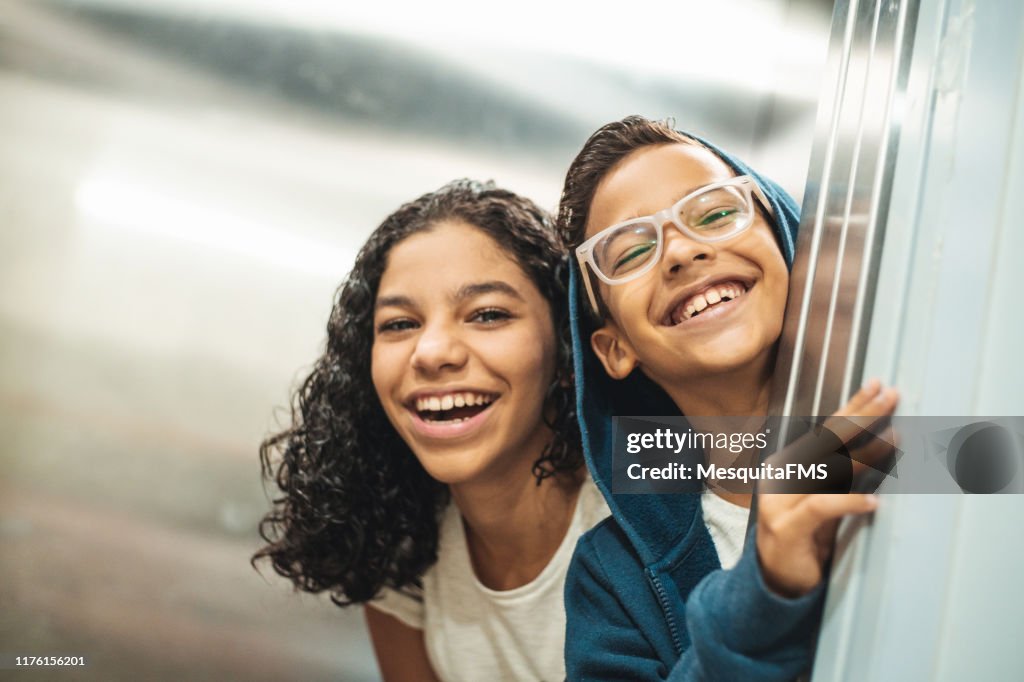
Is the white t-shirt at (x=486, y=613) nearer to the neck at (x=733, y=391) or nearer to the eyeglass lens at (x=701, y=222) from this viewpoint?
the neck at (x=733, y=391)

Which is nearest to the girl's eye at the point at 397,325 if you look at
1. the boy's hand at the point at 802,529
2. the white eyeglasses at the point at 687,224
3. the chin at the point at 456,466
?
the chin at the point at 456,466

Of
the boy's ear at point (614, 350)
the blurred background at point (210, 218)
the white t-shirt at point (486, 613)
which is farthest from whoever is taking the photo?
the blurred background at point (210, 218)

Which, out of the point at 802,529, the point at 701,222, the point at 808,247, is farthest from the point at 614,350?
the point at 802,529

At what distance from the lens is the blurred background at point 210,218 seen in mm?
1166

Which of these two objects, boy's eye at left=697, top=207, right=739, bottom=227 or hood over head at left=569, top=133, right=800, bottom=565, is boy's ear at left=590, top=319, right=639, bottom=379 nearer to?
hood over head at left=569, top=133, right=800, bottom=565

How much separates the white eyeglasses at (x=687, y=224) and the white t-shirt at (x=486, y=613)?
0.35 meters

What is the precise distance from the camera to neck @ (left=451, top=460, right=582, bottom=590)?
1.01 metres

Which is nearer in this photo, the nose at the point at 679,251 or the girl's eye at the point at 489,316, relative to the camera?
the nose at the point at 679,251

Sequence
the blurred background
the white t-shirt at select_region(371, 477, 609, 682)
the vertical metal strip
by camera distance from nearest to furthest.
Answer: the vertical metal strip → the white t-shirt at select_region(371, 477, 609, 682) → the blurred background

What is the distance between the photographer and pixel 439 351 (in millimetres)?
873

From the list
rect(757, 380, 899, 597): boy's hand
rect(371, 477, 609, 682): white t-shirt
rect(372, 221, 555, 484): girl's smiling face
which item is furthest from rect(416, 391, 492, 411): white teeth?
rect(757, 380, 899, 597): boy's hand

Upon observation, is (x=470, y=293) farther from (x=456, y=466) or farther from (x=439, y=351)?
(x=456, y=466)

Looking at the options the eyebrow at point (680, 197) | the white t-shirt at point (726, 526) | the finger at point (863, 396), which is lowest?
the white t-shirt at point (726, 526)

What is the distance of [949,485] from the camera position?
1.41 feet
